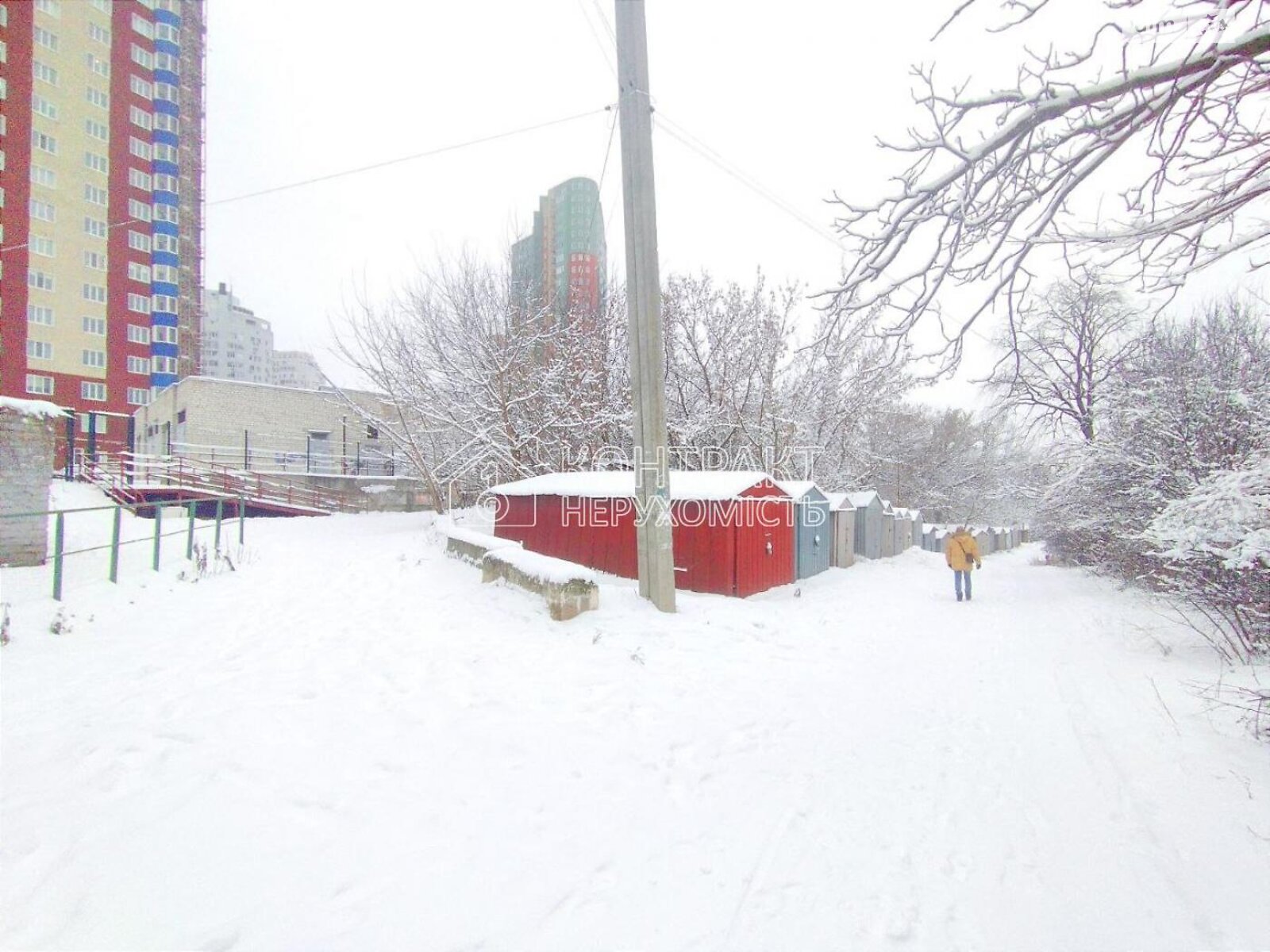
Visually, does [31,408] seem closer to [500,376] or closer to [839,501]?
[500,376]

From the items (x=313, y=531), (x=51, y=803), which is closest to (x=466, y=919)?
(x=51, y=803)

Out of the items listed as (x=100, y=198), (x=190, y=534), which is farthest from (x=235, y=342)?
(x=190, y=534)

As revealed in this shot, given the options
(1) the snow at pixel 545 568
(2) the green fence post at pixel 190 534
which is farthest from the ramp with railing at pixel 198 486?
(1) the snow at pixel 545 568

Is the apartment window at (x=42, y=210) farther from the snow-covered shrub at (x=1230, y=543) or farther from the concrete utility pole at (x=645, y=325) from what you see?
the snow-covered shrub at (x=1230, y=543)

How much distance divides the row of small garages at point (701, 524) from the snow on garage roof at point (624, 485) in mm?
21

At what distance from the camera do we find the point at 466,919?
2.06 m

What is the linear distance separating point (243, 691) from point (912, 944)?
158 inches

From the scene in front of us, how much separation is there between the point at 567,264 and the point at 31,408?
48.1 ft

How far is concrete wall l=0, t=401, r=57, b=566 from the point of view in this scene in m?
5.64

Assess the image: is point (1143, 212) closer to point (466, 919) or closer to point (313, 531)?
point (466, 919)

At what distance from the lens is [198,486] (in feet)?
53.6

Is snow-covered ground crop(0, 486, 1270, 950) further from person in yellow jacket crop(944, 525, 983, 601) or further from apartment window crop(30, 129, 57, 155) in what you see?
apartment window crop(30, 129, 57, 155)

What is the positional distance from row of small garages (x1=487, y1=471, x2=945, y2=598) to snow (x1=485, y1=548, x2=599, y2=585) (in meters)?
1.01

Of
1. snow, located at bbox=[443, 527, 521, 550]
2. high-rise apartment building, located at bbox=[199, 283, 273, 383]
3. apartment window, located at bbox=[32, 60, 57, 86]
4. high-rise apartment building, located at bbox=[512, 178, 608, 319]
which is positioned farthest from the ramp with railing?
high-rise apartment building, located at bbox=[199, 283, 273, 383]
